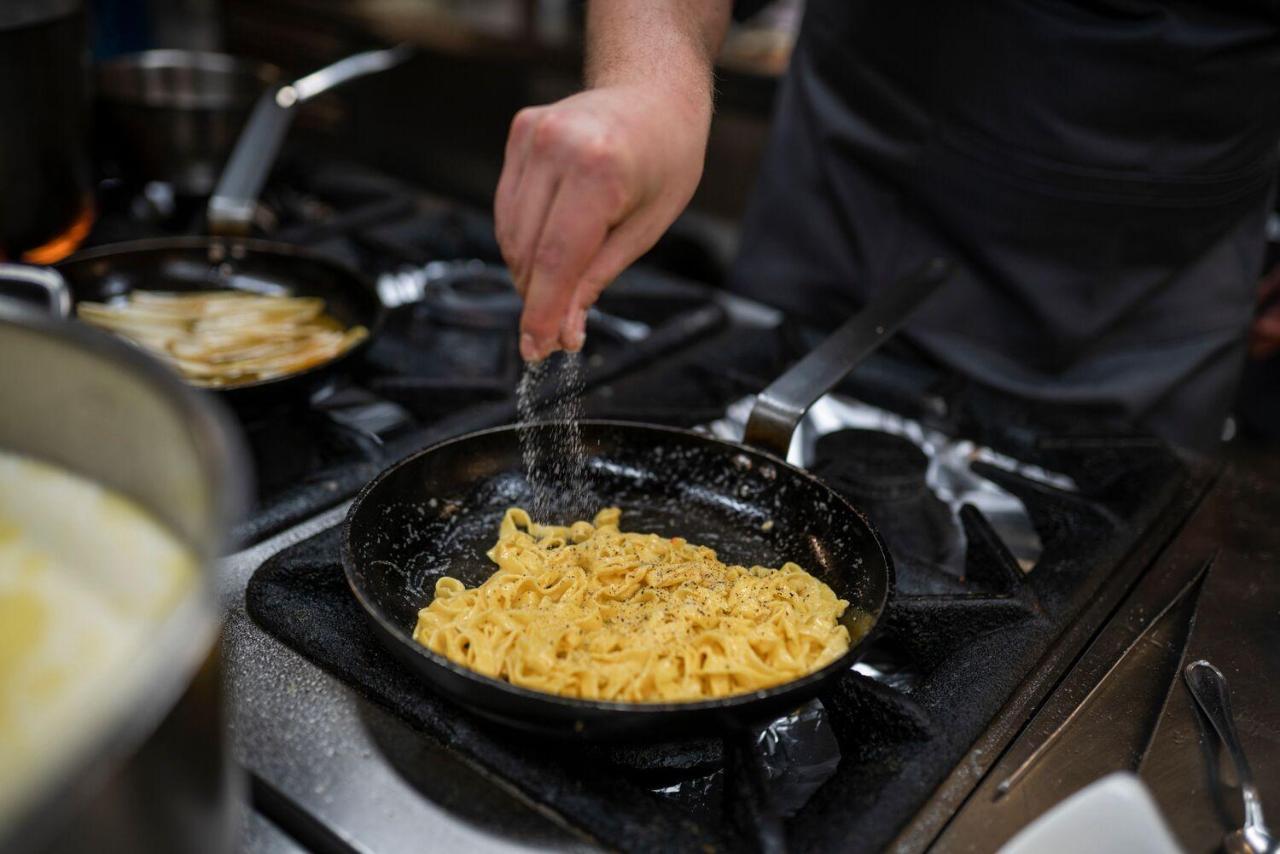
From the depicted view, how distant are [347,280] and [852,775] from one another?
4.28 feet

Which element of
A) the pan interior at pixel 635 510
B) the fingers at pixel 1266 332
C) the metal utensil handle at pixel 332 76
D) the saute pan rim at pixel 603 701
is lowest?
the fingers at pixel 1266 332

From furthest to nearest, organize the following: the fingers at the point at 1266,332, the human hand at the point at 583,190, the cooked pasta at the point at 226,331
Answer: the fingers at the point at 1266,332
the cooked pasta at the point at 226,331
the human hand at the point at 583,190

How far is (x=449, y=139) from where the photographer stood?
5.21 metres

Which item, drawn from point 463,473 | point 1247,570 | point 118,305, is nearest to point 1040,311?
point 1247,570

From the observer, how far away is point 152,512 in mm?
691

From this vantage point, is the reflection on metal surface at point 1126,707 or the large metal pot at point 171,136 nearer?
the reflection on metal surface at point 1126,707

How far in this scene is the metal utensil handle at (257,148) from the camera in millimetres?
2004

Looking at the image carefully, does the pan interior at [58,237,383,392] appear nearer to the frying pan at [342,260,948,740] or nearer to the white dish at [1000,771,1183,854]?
the frying pan at [342,260,948,740]

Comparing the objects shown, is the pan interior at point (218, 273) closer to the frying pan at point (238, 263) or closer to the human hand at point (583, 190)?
the frying pan at point (238, 263)

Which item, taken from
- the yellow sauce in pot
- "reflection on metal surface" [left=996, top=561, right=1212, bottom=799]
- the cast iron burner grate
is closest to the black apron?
the cast iron burner grate

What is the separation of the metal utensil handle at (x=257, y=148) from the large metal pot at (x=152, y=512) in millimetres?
1338

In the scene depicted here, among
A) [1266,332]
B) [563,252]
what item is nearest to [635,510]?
[563,252]

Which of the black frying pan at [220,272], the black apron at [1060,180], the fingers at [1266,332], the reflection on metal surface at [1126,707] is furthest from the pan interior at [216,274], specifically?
the fingers at [1266,332]

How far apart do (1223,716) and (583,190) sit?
0.88 m
